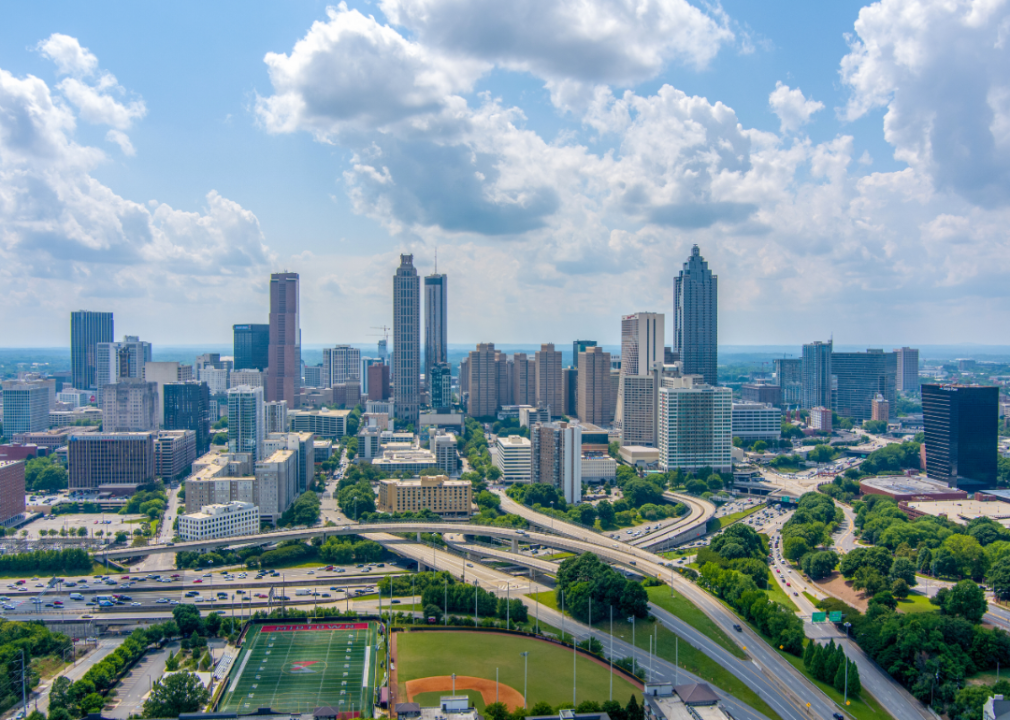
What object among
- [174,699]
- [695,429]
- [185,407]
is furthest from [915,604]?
[185,407]

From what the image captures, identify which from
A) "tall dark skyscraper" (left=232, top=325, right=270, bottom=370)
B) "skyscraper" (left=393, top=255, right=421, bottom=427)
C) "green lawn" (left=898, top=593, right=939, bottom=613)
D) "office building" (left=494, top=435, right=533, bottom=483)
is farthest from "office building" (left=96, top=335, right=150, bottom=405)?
"green lawn" (left=898, top=593, right=939, bottom=613)

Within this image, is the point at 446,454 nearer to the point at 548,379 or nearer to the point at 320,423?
the point at 320,423

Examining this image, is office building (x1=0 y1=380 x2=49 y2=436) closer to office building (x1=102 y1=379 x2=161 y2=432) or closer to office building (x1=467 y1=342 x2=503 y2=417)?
office building (x1=102 y1=379 x2=161 y2=432)

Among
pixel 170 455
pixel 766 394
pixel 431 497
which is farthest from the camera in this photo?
pixel 766 394

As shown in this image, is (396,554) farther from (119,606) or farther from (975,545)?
(975,545)

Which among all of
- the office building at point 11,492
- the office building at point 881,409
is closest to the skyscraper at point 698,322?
the office building at point 881,409

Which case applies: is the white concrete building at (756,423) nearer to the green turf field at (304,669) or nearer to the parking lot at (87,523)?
the parking lot at (87,523)

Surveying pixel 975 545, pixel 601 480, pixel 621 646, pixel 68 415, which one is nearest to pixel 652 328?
pixel 601 480
